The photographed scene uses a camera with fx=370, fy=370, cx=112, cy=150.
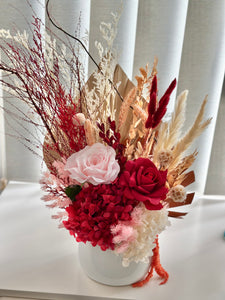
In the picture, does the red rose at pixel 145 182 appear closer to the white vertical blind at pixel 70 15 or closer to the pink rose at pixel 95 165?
the pink rose at pixel 95 165

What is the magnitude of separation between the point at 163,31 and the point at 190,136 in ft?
1.65

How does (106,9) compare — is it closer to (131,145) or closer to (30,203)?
(131,145)

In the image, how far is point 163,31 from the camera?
1.07 metres

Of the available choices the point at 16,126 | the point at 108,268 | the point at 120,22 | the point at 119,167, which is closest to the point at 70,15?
the point at 120,22

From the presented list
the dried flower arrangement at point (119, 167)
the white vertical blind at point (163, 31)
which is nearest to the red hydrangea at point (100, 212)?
the dried flower arrangement at point (119, 167)

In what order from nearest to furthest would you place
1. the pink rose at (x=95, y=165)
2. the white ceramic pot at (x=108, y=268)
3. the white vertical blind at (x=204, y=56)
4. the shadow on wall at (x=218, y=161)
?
the pink rose at (x=95, y=165) → the white ceramic pot at (x=108, y=268) → the white vertical blind at (x=204, y=56) → the shadow on wall at (x=218, y=161)

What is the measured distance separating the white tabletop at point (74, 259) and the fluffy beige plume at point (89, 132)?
0.32 metres

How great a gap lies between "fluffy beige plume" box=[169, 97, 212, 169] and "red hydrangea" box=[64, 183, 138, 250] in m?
0.12

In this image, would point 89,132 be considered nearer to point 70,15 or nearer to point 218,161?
point 70,15

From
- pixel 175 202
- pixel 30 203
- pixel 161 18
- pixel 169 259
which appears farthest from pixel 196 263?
pixel 161 18

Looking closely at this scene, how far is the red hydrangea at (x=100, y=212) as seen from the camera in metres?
0.68

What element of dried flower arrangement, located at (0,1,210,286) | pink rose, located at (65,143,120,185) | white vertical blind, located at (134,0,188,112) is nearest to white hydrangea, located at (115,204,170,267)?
dried flower arrangement, located at (0,1,210,286)

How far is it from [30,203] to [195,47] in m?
0.68

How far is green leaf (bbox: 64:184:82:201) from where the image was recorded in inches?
27.9
